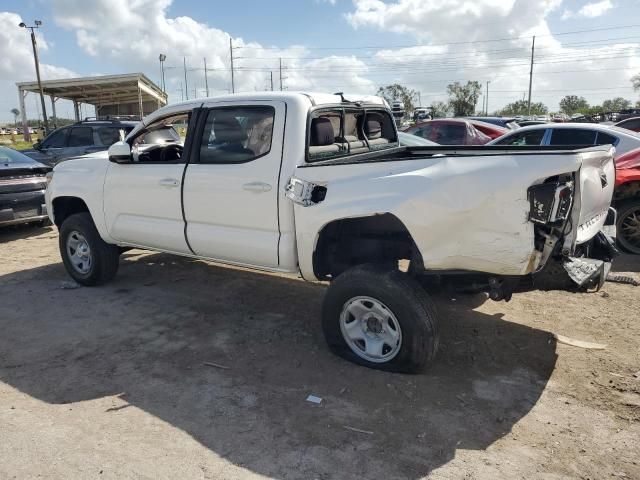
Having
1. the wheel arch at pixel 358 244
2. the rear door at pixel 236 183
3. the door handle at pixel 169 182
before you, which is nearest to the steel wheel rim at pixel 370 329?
the wheel arch at pixel 358 244

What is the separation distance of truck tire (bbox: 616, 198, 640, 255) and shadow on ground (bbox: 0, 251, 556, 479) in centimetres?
306

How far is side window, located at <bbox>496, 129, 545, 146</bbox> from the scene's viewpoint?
8.15m

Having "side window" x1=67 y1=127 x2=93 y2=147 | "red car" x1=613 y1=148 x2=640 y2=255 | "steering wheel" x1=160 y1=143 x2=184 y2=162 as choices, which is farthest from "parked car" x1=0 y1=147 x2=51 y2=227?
"red car" x1=613 y1=148 x2=640 y2=255

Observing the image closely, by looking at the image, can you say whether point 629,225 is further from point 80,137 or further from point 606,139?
point 80,137

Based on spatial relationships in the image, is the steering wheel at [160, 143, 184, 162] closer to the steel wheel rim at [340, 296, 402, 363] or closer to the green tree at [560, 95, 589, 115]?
the steel wheel rim at [340, 296, 402, 363]

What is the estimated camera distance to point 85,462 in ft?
9.43

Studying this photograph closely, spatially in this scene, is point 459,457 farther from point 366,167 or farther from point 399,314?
point 366,167

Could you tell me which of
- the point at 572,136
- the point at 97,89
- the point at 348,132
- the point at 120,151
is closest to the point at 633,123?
the point at 572,136

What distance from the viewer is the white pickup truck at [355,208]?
3146 millimetres

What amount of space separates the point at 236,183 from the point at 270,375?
1.54 metres

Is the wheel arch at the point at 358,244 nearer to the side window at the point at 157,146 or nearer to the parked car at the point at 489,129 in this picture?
the side window at the point at 157,146

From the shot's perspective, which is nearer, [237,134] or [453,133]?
[237,134]

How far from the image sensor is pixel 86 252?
19.1 feet

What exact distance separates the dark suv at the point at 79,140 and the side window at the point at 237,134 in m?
7.90
